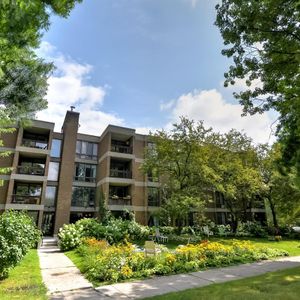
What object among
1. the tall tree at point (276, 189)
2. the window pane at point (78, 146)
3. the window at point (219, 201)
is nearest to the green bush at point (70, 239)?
the window pane at point (78, 146)

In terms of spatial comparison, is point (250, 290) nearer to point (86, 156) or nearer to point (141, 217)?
point (141, 217)

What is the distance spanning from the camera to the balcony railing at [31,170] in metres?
25.5

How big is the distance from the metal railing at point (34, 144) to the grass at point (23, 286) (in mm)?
19333

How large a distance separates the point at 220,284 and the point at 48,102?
8.67m

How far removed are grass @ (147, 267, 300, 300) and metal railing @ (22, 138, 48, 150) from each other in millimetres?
23970

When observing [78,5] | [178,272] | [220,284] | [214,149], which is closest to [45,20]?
[78,5]

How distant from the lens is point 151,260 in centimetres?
1011

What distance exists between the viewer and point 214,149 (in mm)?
25875

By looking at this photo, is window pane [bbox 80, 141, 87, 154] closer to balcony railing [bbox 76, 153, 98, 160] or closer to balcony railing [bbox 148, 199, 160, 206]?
balcony railing [bbox 76, 153, 98, 160]

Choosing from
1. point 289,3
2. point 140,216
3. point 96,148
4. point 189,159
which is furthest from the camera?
point 96,148

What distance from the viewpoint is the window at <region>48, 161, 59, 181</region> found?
27.7m

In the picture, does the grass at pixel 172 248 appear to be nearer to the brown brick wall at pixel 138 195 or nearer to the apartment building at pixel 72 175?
the brown brick wall at pixel 138 195

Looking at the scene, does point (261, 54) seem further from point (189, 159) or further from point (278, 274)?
point (189, 159)

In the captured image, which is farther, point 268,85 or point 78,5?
point 268,85
